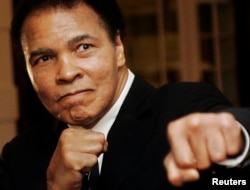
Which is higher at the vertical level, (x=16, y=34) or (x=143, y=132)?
(x=16, y=34)

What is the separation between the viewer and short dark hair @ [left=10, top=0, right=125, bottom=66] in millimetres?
1306

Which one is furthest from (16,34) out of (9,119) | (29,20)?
(9,119)

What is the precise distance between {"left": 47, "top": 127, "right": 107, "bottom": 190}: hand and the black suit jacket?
0.15m

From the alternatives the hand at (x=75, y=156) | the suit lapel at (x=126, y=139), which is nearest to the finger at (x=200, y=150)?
the hand at (x=75, y=156)

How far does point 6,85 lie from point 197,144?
2122mm

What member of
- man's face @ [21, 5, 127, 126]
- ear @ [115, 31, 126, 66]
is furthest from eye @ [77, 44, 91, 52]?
ear @ [115, 31, 126, 66]

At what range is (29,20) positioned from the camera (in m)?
1.35

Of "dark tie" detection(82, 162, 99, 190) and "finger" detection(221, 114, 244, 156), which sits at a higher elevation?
"finger" detection(221, 114, 244, 156)

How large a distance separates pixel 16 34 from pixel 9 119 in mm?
1393

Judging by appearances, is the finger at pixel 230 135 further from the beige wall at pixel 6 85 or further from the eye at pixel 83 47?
the beige wall at pixel 6 85

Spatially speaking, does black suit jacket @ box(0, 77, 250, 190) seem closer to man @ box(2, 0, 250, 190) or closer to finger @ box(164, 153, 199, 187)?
man @ box(2, 0, 250, 190)

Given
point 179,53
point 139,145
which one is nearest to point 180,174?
point 139,145

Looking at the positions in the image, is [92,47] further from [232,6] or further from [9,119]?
[232,6]

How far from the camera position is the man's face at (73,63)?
1.25m
